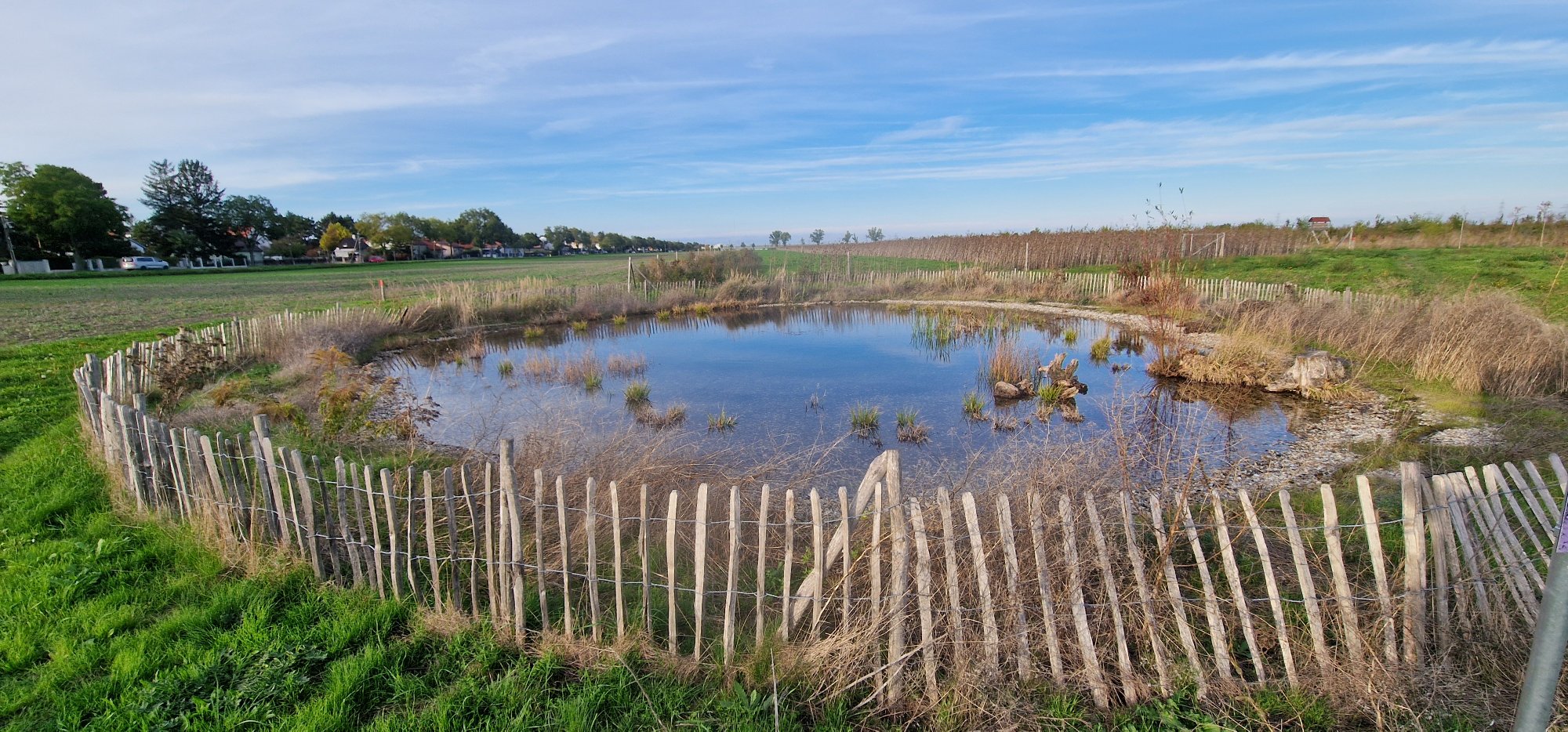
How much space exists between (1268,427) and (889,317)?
1338 centimetres

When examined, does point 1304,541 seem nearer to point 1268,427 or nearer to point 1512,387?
point 1268,427

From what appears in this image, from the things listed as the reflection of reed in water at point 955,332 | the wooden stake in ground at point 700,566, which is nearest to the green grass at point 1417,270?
the reflection of reed in water at point 955,332

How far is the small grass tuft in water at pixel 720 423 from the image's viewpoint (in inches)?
338

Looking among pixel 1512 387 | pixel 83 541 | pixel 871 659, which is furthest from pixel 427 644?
pixel 1512 387

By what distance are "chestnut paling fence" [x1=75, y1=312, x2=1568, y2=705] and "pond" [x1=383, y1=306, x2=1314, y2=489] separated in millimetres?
820

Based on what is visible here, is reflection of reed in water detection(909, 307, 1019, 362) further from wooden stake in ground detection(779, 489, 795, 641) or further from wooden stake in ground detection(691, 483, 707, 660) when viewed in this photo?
wooden stake in ground detection(691, 483, 707, 660)

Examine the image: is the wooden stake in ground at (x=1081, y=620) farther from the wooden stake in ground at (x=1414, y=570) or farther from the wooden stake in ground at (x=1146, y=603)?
the wooden stake in ground at (x=1414, y=570)

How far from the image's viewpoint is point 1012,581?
297cm

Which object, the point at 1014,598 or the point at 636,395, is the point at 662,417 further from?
the point at 1014,598

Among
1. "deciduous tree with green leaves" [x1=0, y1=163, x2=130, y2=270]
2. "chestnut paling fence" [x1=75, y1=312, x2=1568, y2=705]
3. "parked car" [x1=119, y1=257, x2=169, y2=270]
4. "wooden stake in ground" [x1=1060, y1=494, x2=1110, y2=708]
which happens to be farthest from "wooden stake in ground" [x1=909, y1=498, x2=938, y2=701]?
"deciduous tree with green leaves" [x1=0, y1=163, x2=130, y2=270]

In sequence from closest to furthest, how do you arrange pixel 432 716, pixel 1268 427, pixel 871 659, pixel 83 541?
pixel 432 716 < pixel 871 659 < pixel 83 541 < pixel 1268 427

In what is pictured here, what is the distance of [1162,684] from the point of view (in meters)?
2.85

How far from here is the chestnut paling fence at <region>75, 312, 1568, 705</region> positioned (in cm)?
285

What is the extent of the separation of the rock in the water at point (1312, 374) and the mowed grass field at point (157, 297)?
21888 mm
